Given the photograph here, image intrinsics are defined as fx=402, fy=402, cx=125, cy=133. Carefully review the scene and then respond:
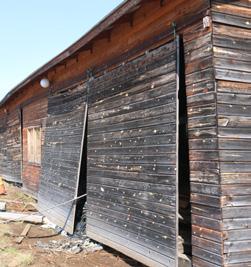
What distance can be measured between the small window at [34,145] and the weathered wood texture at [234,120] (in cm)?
871

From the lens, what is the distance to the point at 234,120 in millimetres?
4699

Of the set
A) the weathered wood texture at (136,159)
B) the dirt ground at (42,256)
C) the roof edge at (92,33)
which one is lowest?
the dirt ground at (42,256)

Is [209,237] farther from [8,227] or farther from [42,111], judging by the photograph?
[42,111]

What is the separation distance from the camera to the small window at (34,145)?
1275cm

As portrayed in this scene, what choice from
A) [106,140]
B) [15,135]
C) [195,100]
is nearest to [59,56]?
[106,140]

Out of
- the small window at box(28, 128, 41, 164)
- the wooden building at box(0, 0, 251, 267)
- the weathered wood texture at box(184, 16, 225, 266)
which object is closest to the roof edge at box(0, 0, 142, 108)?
the wooden building at box(0, 0, 251, 267)

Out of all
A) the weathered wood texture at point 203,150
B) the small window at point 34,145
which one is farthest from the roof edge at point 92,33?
the small window at point 34,145

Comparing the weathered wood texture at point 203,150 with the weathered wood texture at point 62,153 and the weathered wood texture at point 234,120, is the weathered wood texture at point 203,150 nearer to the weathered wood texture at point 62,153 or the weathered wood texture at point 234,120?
the weathered wood texture at point 234,120

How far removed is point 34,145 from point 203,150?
9.37m

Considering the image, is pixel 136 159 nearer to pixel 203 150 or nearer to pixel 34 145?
pixel 203 150

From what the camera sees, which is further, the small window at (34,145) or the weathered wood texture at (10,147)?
the weathered wood texture at (10,147)

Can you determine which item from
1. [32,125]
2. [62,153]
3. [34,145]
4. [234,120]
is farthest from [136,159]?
[32,125]

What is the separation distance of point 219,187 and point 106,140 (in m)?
3.02

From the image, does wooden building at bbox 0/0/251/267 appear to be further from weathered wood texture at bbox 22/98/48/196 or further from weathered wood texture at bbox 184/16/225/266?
weathered wood texture at bbox 22/98/48/196
